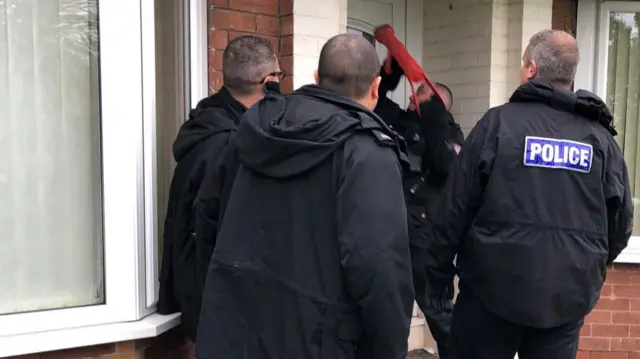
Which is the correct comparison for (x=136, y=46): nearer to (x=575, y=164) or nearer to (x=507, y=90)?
(x=575, y=164)

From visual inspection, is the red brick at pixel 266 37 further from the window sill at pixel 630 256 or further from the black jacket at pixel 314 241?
the window sill at pixel 630 256

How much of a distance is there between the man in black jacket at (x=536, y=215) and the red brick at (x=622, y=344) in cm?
194

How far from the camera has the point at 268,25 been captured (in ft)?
11.3

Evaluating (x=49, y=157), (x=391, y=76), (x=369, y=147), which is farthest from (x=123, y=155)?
(x=391, y=76)

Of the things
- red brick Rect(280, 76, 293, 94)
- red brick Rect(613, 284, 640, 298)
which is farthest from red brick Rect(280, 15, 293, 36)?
red brick Rect(613, 284, 640, 298)

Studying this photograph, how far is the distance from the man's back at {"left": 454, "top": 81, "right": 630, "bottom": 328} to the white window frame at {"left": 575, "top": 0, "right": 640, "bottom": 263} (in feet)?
6.44

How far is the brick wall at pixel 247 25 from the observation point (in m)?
3.30

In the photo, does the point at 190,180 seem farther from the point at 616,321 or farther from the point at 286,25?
the point at 616,321

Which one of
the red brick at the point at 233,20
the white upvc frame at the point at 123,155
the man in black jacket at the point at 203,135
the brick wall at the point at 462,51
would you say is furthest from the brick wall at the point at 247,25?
the brick wall at the point at 462,51

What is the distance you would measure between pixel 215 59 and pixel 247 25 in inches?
10.4

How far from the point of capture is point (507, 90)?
4.21 meters

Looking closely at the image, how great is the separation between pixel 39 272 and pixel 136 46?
1.07 m

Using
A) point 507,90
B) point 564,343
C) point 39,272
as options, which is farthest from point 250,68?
point 507,90

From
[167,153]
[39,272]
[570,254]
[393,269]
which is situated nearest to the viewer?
[393,269]
